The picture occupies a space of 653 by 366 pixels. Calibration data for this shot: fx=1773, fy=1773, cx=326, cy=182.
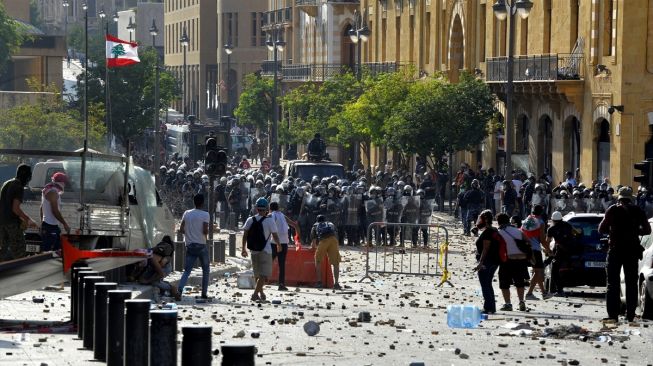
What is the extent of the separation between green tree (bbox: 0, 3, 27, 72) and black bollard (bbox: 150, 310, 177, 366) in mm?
67278

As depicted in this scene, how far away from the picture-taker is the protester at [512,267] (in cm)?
2387

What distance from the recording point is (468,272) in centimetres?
3281

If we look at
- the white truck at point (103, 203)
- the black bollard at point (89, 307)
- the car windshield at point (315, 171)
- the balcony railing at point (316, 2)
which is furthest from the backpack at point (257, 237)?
the balcony railing at point (316, 2)

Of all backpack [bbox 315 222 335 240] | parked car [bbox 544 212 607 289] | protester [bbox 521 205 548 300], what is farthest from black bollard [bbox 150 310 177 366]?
backpack [bbox 315 222 335 240]

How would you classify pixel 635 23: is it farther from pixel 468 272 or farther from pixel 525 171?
pixel 468 272

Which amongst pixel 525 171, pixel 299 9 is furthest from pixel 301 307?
pixel 299 9

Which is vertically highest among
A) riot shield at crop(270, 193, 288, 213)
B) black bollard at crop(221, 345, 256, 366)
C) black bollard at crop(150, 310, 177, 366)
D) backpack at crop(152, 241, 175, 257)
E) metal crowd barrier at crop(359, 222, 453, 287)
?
black bollard at crop(221, 345, 256, 366)

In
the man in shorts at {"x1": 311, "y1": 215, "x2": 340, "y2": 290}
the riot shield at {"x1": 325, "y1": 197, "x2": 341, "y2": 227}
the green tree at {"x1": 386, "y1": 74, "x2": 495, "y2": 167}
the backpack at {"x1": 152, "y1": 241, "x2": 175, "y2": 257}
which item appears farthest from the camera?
the green tree at {"x1": 386, "y1": 74, "x2": 495, "y2": 167}

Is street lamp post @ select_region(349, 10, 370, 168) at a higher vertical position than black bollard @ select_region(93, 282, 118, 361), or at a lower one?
higher

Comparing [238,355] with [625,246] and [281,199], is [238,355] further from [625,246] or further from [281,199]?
[281,199]

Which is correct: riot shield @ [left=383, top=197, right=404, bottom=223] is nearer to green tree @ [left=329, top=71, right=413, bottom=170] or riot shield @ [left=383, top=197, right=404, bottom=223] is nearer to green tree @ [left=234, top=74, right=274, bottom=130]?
green tree @ [left=329, top=71, right=413, bottom=170]

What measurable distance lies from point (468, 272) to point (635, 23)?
16516mm

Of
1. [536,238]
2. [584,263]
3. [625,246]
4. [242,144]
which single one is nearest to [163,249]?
[536,238]

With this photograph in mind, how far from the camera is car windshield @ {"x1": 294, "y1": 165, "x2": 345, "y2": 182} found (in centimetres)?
4738
